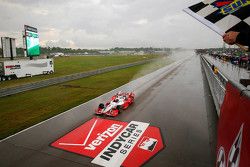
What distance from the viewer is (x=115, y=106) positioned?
38.0 feet

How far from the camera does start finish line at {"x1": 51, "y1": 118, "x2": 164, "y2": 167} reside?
265 inches

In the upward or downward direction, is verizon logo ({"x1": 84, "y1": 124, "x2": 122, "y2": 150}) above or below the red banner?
below

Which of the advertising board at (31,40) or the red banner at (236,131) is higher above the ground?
the advertising board at (31,40)

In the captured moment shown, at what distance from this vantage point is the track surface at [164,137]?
6.46 m

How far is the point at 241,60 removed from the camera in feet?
108

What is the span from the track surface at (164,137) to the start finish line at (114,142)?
1.11 ft

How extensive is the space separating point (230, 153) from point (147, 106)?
9828 millimetres

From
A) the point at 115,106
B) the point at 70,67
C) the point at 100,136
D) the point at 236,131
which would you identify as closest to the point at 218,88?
the point at 115,106

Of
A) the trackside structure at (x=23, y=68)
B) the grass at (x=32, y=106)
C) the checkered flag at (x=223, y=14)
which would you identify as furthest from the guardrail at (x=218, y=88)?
the trackside structure at (x=23, y=68)

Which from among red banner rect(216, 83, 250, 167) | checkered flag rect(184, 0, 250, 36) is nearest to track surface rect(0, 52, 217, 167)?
red banner rect(216, 83, 250, 167)

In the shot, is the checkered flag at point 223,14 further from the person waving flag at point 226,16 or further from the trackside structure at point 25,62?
the trackside structure at point 25,62

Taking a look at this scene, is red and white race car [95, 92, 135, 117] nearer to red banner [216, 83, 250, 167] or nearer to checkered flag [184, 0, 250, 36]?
red banner [216, 83, 250, 167]

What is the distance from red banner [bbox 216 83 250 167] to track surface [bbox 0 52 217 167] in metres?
3.12

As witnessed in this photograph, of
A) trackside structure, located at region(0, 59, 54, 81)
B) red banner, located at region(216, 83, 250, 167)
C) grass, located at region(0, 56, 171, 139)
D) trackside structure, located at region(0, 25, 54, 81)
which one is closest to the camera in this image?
red banner, located at region(216, 83, 250, 167)
